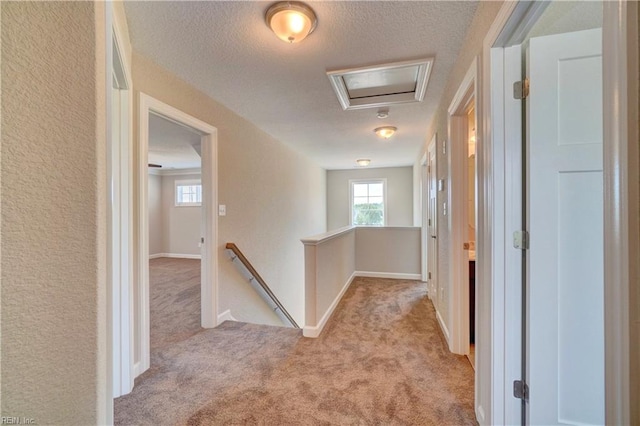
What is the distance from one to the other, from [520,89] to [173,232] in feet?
26.0

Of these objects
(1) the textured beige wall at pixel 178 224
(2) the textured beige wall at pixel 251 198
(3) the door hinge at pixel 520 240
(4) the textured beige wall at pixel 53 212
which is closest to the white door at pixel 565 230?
(3) the door hinge at pixel 520 240

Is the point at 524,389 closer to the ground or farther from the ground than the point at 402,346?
farther from the ground

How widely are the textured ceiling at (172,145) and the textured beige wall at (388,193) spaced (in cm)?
349

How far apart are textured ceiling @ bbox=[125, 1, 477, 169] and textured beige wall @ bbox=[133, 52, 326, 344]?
6.8 inches

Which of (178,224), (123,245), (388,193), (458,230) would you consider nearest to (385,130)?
(458,230)

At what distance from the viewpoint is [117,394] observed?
1.66 meters

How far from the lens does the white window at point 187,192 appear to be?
7.17 meters

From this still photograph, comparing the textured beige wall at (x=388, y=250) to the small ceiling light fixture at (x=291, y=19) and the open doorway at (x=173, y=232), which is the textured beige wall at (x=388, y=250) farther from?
the small ceiling light fixture at (x=291, y=19)

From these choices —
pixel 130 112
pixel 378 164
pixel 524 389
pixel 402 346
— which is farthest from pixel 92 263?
pixel 378 164

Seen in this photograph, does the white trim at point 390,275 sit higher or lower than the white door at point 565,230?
lower

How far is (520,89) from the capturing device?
124 centimetres

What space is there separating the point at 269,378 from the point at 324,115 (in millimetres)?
2656

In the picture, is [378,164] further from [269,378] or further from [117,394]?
[117,394]

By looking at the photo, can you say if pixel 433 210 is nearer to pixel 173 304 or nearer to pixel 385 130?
pixel 385 130
